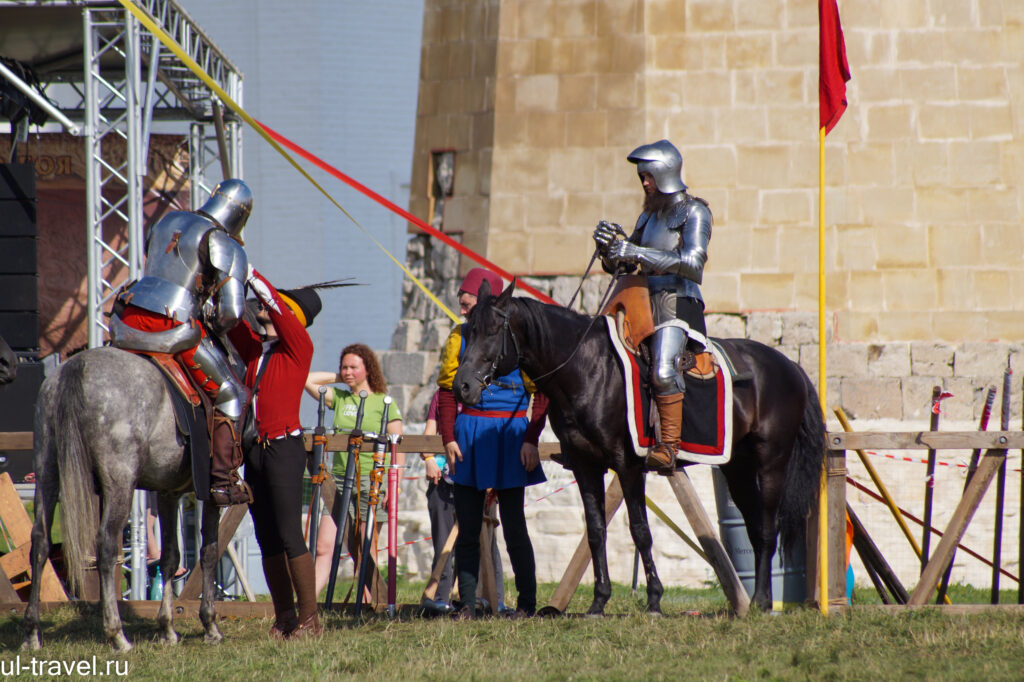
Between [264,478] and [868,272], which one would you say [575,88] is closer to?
[868,272]

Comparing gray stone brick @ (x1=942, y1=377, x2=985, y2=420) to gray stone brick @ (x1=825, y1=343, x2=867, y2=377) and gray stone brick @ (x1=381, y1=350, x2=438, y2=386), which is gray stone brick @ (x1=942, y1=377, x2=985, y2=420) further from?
gray stone brick @ (x1=381, y1=350, x2=438, y2=386)

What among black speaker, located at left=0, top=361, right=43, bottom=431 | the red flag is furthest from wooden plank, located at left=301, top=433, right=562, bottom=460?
black speaker, located at left=0, top=361, right=43, bottom=431

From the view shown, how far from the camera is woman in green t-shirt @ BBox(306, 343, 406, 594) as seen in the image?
26.0ft

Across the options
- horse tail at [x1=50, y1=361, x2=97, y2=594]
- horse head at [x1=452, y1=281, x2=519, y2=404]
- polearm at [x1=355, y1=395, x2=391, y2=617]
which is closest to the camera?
horse tail at [x1=50, y1=361, x2=97, y2=594]

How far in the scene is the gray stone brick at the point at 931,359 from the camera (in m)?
9.91

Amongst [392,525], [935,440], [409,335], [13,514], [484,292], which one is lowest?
[13,514]

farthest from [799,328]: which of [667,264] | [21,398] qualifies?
[21,398]

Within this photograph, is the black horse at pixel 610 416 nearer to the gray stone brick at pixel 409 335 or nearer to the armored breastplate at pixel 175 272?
the armored breastplate at pixel 175 272

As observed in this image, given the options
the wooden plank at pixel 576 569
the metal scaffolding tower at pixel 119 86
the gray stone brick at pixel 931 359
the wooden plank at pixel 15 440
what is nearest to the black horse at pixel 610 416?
the wooden plank at pixel 576 569

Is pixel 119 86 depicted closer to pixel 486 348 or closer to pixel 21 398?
pixel 21 398

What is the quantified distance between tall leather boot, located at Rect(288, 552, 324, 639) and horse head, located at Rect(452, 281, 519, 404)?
A: 114 centimetres

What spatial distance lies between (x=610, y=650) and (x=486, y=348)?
63.3 inches

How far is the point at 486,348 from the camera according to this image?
6020mm

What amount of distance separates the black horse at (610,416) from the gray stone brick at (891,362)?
356cm
